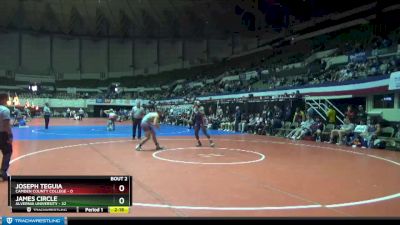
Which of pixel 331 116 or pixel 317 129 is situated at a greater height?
pixel 331 116

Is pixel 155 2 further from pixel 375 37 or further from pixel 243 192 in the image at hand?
pixel 243 192

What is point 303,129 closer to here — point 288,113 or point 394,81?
point 288,113

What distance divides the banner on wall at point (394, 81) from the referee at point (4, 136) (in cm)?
1469

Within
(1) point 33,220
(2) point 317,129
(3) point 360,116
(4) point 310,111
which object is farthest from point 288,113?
(1) point 33,220

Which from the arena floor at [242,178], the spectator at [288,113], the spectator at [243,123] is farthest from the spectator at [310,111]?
the arena floor at [242,178]

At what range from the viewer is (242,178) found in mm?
7793

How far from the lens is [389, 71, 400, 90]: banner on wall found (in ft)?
52.2

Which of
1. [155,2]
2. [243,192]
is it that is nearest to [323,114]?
[243,192]

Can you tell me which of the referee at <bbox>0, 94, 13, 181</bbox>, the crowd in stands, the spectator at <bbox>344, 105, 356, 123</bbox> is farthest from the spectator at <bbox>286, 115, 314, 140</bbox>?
the referee at <bbox>0, 94, 13, 181</bbox>

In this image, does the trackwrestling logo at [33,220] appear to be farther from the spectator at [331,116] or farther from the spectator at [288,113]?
the spectator at [288,113]
